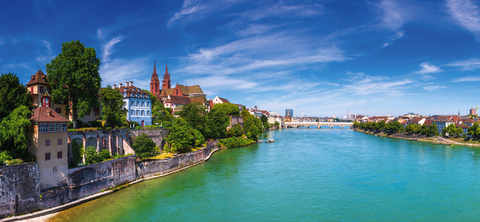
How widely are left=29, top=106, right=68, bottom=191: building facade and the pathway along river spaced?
107 inches

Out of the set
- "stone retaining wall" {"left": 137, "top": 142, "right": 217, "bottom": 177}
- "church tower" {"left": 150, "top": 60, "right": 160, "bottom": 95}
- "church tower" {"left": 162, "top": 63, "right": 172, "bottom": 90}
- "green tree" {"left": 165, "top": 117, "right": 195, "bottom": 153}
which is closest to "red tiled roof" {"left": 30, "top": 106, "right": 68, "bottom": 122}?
"stone retaining wall" {"left": 137, "top": 142, "right": 217, "bottom": 177}

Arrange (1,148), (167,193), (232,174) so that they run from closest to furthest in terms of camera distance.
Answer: (1,148) → (167,193) → (232,174)

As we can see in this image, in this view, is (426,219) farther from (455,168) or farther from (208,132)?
(208,132)

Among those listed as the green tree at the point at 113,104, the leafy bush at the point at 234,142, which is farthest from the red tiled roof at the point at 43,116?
the leafy bush at the point at 234,142

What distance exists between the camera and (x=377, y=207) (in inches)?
851

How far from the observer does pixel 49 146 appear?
19.4m

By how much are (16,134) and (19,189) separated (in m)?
3.69

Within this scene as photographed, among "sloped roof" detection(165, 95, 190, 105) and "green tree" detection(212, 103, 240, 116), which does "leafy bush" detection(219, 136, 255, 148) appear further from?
"sloped roof" detection(165, 95, 190, 105)

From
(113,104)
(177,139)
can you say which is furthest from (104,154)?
(177,139)

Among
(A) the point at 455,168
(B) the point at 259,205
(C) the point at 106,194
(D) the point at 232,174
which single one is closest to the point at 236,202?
(B) the point at 259,205

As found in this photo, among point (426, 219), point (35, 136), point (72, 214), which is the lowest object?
point (426, 219)

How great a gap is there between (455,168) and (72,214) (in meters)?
44.6

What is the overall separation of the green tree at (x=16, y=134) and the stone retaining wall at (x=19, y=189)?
1.24m

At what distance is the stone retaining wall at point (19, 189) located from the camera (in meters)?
16.7
